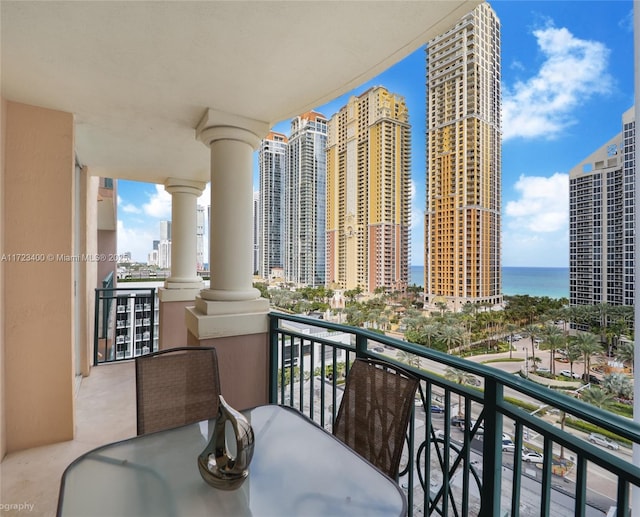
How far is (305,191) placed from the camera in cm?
665

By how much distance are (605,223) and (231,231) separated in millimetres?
2429

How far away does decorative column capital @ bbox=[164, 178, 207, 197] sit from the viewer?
4613 mm

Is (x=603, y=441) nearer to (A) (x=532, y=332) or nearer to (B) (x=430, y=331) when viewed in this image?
(A) (x=532, y=332)

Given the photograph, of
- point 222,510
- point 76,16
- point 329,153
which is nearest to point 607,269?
point 222,510

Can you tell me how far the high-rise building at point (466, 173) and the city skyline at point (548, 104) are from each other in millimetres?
168

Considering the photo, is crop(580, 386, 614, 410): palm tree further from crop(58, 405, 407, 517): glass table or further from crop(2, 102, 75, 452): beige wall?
crop(2, 102, 75, 452): beige wall

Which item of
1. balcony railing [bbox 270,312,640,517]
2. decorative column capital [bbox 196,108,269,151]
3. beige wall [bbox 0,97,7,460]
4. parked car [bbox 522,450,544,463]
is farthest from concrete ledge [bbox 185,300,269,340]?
parked car [bbox 522,450,544,463]

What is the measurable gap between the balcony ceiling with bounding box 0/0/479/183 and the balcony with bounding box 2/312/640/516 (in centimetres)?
161

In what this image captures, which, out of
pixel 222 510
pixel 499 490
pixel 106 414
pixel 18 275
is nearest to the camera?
pixel 222 510

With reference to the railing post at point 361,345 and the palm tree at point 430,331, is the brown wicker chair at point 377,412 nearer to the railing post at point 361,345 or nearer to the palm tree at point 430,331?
the railing post at point 361,345

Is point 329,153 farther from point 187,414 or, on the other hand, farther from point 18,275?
point 187,414

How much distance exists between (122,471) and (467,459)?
134 centimetres

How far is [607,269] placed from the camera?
1.45 metres

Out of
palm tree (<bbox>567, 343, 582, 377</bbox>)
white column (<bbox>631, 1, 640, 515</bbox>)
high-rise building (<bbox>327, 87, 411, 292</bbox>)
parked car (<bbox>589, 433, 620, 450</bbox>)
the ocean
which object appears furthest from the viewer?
high-rise building (<bbox>327, 87, 411, 292</bbox>)
